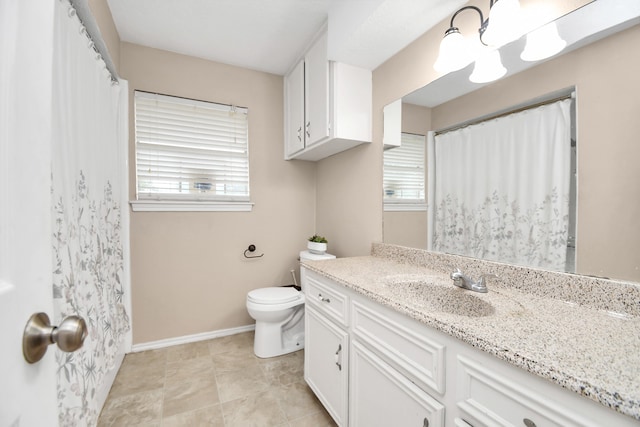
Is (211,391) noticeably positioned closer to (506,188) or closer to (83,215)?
(83,215)

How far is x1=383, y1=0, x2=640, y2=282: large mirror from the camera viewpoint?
0.85 m

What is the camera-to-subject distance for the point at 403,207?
1.74 meters

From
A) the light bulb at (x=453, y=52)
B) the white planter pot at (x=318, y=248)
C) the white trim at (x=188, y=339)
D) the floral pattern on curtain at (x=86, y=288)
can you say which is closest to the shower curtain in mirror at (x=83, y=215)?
the floral pattern on curtain at (x=86, y=288)

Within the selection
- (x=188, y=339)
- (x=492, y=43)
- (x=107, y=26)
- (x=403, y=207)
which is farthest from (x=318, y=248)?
(x=107, y=26)

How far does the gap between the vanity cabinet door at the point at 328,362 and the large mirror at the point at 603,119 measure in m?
1.01

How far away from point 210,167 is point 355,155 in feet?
4.22

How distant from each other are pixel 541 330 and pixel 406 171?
1147mm

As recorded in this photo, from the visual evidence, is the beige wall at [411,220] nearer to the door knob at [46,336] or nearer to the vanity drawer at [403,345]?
the vanity drawer at [403,345]

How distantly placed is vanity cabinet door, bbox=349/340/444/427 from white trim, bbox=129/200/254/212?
1.67m

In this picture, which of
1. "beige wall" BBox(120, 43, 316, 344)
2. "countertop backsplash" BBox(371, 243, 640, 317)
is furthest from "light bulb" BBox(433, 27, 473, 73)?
"beige wall" BBox(120, 43, 316, 344)

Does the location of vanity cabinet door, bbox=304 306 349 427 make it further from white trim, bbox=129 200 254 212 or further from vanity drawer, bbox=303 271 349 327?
white trim, bbox=129 200 254 212

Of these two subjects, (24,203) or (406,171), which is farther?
(406,171)

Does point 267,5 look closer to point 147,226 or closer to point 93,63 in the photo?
point 93,63

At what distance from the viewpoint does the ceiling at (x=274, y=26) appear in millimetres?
1397
